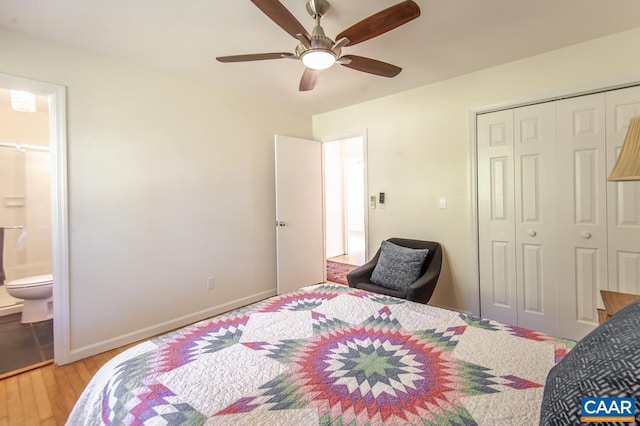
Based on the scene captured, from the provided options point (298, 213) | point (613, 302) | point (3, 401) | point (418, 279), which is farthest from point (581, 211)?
point (3, 401)

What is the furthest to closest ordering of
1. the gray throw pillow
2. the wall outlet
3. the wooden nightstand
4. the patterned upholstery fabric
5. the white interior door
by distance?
the white interior door → the wall outlet → the gray throw pillow → the wooden nightstand → the patterned upholstery fabric

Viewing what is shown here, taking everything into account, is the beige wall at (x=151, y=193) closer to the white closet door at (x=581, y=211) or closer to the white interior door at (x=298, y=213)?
the white interior door at (x=298, y=213)

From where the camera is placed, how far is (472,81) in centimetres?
273

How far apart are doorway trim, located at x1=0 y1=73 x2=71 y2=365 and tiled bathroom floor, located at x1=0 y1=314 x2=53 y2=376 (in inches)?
11.7

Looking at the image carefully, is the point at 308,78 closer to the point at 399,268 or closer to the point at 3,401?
the point at 399,268

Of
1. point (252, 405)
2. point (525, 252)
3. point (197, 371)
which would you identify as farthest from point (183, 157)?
point (525, 252)

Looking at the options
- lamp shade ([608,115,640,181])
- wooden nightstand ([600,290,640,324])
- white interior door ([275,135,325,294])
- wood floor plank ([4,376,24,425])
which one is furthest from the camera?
white interior door ([275,135,325,294])

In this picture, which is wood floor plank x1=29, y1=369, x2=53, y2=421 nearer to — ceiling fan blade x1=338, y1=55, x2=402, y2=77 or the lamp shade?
ceiling fan blade x1=338, y1=55, x2=402, y2=77

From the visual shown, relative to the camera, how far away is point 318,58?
1.70m

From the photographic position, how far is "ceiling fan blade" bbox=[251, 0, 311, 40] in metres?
1.33

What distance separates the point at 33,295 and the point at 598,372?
13.5 ft

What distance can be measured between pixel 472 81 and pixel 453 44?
66 centimetres

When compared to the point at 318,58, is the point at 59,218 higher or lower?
lower

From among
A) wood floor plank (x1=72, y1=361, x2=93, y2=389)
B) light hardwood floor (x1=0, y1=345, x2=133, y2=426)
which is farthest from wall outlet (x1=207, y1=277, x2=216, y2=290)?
wood floor plank (x1=72, y1=361, x2=93, y2=389)
